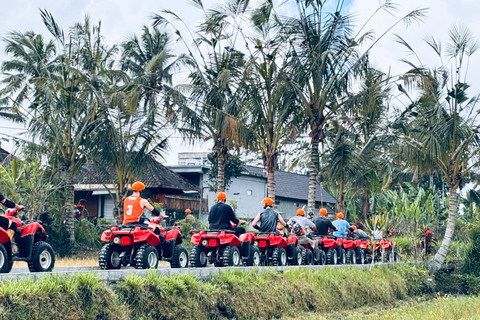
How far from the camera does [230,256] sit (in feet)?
49.3

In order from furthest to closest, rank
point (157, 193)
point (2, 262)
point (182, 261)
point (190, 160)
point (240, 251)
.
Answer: point (190, 160)
point (157, 193)
point (240, 251)
point (182, 261)
point (2, 262)

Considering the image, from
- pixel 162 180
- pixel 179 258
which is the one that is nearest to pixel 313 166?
pixel 179 258

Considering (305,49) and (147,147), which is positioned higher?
(305,49)

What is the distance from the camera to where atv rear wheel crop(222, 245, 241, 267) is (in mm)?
14930

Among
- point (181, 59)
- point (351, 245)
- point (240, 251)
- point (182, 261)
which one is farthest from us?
point (181, 59)

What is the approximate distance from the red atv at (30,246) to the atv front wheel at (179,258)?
2699mm

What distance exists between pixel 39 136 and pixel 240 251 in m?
11.8

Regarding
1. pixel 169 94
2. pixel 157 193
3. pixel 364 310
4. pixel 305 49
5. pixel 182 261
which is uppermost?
pixel 305 49

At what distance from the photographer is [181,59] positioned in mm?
26562

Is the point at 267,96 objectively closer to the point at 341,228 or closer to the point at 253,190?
the point at 341,228

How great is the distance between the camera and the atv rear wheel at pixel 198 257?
15023 millimetres

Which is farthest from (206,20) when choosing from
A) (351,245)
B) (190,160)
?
(190,160)

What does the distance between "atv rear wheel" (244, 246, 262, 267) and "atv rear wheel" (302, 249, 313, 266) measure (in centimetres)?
264

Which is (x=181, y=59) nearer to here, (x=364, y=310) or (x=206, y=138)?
(x=206, y=138)
